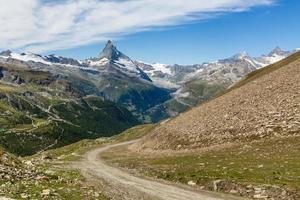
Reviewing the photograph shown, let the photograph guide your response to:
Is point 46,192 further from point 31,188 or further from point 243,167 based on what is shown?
point 243,167

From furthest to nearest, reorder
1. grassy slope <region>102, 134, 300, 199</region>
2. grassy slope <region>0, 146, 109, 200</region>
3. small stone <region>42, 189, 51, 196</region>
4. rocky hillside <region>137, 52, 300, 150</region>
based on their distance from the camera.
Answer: rocky hillside <region>137, 52, 300, 150</region>
grassy slope <region>102, 134, 300, 199</region>
small stone <region>42, 189, 51, 196</region>
grassy slope <region>0, 146, 109, 200</region>

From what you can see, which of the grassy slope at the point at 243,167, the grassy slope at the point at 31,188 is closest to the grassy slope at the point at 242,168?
the grassy slope at the point at 243,167

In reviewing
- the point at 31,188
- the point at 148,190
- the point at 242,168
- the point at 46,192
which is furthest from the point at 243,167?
the point at 31,188

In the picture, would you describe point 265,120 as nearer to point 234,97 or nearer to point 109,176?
point 234,97

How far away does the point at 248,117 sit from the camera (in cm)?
7425

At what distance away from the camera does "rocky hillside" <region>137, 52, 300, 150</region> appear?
223ft

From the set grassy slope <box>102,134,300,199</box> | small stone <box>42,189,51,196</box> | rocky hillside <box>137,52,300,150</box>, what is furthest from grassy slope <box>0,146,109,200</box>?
rocky hillside <box>137,52,300,150</box>

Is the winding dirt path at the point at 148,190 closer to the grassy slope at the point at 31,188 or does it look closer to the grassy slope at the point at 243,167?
the grassy slope at the point at 243,167

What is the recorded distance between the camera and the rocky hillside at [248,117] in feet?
223

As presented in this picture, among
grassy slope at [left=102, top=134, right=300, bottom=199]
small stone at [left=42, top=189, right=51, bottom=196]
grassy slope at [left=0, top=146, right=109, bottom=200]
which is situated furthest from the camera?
grassy slope at [left=102, top=134, right=300, bottom=199]

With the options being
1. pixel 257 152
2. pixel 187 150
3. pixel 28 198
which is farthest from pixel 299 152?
pixel 28 198

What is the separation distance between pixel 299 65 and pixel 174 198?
186 feet

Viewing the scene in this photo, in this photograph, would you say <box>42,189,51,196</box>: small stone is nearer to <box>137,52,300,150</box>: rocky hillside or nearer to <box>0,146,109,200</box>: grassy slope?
<box>0,146,109,200</box>: grassy slope

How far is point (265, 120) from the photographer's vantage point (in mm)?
70000
